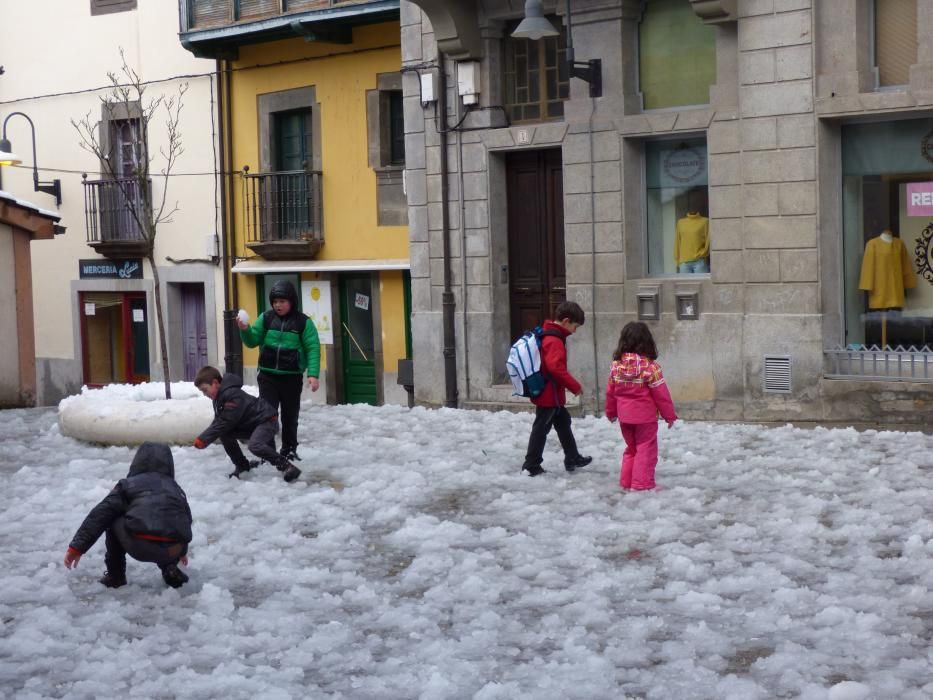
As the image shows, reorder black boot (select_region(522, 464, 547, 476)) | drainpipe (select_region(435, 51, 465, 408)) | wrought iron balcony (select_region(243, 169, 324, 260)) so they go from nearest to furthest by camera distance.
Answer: black boot (select_region(522, 464, 547, 476))
drainpipe (select_region(435, 51, 465, 408))
wrought iron balcony (select_region(243, 169, 324, 260))

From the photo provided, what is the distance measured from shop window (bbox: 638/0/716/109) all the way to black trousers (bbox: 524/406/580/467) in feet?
17.3

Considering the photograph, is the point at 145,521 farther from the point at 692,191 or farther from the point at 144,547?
the point at 692,191

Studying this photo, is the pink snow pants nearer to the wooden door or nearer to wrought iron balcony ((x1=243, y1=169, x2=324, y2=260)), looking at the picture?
the wooden door

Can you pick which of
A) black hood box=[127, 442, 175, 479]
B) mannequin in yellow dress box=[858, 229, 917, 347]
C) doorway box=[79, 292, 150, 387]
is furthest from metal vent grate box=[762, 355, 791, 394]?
doorway box=[79, 292, 150, 387]

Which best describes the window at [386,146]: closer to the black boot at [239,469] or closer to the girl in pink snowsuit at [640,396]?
the black boot at [239,469]

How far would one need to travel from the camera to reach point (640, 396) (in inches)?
446

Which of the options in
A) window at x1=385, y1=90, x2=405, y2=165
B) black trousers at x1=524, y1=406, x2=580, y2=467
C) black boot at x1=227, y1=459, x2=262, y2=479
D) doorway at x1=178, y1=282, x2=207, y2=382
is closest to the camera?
black trousers at x1=524, y1=406, x2=580, y2=467

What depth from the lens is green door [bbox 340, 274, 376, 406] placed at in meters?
22.2

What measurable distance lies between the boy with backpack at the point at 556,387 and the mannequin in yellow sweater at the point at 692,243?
4599 mm

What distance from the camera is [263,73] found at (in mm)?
23312

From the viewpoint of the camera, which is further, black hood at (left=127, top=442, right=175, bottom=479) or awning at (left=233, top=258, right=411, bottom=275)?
awning at (left=233, top=258, right=411, bottom=275)

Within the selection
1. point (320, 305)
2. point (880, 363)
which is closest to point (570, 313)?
point (880, 363)

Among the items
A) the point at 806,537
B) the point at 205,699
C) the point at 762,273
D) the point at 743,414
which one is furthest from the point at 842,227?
the point at 205,699

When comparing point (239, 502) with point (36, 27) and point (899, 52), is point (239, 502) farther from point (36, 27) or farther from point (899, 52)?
point (36, 27)
